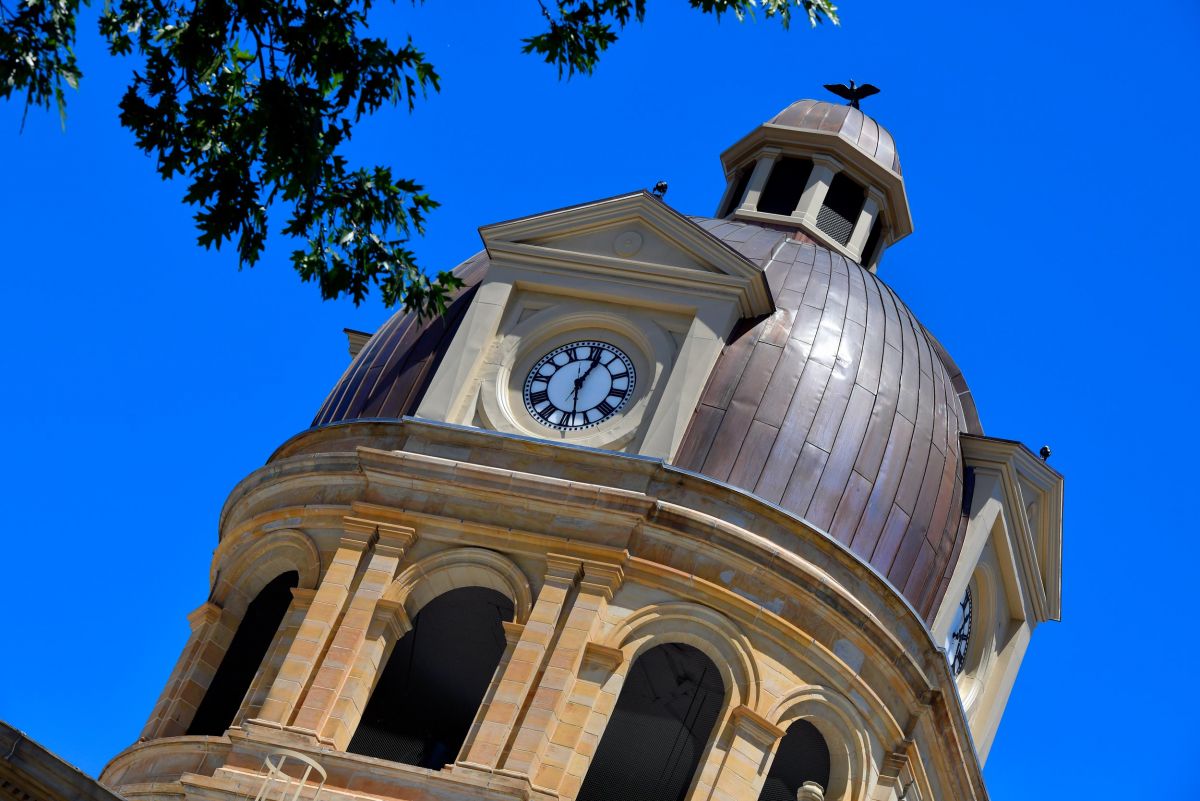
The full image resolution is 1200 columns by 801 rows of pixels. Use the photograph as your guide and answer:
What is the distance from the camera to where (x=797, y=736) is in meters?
30.2

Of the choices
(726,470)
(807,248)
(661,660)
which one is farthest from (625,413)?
(807,248)

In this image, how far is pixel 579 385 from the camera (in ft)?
99.6

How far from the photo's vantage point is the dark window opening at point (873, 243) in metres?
38.2

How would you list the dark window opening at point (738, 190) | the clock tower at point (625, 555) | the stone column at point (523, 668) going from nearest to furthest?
the stone column at point (523, 668), the clock tower at point (625, 555), the dark window opening at point (738, 190)

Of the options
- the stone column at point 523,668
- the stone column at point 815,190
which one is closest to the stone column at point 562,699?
the stone column at point 523,668

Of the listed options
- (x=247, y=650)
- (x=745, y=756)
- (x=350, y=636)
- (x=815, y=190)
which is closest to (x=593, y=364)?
(x=350, y=636)

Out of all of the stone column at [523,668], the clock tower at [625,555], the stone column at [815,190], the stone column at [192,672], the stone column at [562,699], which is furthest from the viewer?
the stone column at [815,190]

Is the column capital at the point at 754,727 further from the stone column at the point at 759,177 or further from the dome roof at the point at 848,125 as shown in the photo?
the dome roof at the point at 848,125

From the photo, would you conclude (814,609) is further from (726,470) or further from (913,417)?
(913,417)

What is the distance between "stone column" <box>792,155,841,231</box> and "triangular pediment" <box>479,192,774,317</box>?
220 inches

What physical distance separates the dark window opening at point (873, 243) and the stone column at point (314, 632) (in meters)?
13.3

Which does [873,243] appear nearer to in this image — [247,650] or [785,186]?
[785,186]

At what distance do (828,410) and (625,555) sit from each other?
4055mm

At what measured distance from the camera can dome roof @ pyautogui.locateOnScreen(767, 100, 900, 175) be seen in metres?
38.1
